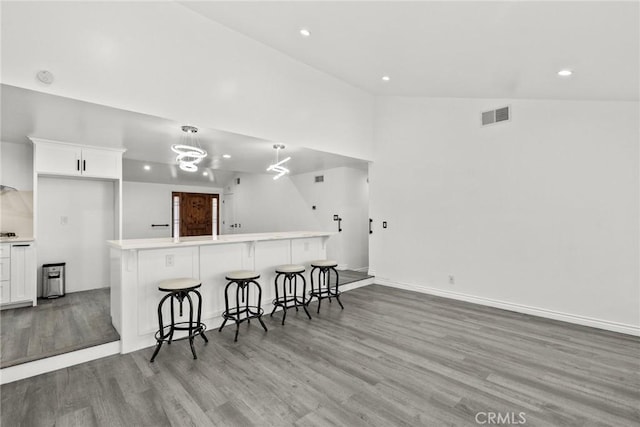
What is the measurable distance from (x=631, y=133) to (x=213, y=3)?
4.84 m

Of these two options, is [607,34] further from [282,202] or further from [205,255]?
[282,202]

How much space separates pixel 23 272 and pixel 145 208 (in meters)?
3.95

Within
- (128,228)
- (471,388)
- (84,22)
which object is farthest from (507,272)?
(128,228)

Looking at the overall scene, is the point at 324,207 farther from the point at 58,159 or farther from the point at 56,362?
the point at 56,362

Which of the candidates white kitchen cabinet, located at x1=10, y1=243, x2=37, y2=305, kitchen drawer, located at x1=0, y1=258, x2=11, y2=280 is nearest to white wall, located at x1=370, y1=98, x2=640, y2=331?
white kitchen cabinet, located at x1=10, y1=243, x2=37, y2=305

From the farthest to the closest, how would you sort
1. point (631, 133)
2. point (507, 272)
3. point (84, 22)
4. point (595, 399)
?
point (507, 272) < point (631, 133) < point (84, 22) < point (595, 399)

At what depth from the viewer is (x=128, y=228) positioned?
7.45 m

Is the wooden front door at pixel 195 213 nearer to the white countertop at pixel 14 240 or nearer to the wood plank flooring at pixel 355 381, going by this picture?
the white countertop at pixel 14 240

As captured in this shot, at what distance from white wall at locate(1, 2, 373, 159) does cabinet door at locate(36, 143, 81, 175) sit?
2.20 metres

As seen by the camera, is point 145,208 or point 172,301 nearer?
point 172,301

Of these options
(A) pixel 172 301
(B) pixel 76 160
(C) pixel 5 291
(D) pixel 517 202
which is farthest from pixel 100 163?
(D) pixel 517 202

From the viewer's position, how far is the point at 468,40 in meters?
2.87

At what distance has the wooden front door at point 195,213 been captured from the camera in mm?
8633

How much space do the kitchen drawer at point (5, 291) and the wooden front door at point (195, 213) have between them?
4739 mm
